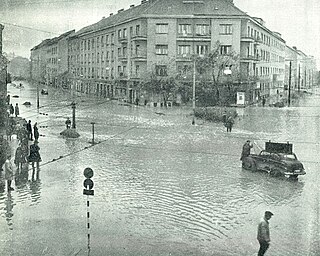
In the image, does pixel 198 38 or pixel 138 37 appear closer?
pixel 138 37

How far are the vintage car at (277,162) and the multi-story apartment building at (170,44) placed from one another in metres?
20.7

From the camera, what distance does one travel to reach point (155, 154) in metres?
20.0

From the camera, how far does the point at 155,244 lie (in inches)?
359

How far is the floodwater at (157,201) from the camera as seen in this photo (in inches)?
358

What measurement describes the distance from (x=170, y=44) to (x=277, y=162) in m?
32.0

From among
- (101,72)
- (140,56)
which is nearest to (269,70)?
(140,56)

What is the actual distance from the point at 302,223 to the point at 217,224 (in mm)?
2127

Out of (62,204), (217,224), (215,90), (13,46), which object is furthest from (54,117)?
(217,224)

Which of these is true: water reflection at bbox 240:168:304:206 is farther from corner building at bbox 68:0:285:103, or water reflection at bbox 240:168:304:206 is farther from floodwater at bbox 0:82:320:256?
corner building at bbox 68:0:285:103

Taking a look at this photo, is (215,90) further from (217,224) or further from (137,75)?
(217,224)

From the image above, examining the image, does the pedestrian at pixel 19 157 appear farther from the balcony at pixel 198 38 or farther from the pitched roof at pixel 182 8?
the balcony at pixel 198 38

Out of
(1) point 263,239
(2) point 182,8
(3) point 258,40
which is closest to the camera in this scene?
(1) point 263,239

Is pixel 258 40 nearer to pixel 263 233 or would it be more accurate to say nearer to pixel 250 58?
pixel 250 58

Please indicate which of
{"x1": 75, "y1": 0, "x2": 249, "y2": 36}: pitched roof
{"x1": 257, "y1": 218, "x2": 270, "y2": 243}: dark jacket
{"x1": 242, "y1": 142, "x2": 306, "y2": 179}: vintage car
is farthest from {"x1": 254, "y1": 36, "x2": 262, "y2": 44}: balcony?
{"x1": 257, "y1": 218, "x2": 270, "y2": 243}: dark jacket
